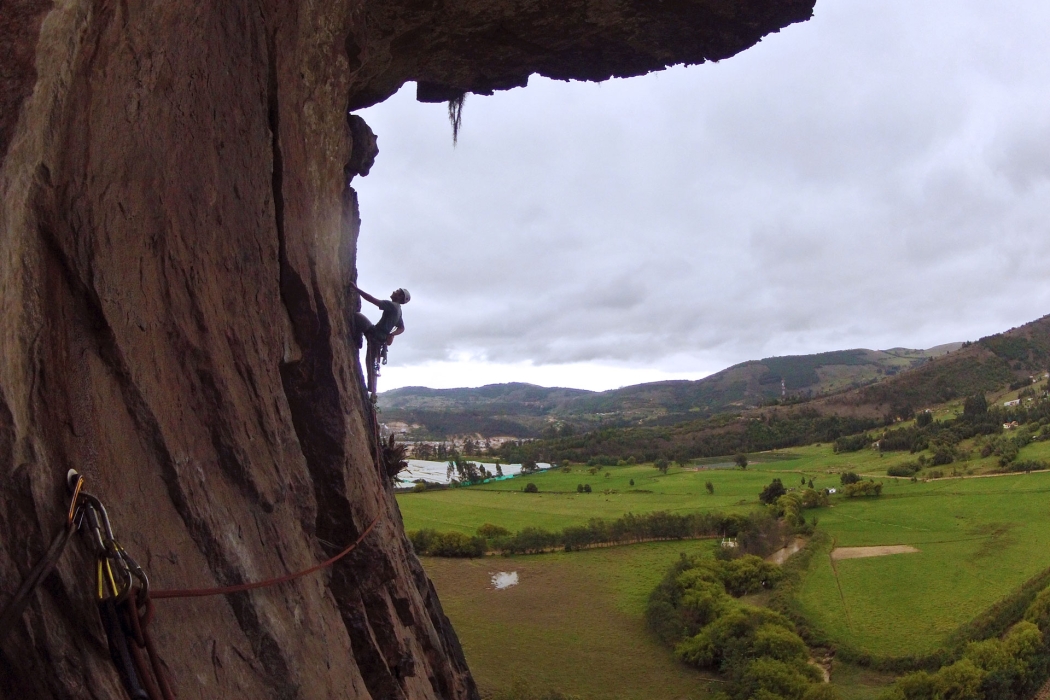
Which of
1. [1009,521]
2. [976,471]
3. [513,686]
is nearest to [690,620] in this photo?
[513,686]

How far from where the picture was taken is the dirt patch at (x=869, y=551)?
49.8 metres

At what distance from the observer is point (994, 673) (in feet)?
88.5

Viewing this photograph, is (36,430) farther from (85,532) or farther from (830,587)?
(830,587)

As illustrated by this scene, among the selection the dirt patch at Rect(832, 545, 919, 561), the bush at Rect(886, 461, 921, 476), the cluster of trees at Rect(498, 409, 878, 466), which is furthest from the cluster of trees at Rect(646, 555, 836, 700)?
the cluster of trees at Rect(498, 409, 878, 466)

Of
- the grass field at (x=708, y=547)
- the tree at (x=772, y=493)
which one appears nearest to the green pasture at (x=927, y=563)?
the grass field at (x=708, y=547)

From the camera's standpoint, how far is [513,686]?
29031 millimetres

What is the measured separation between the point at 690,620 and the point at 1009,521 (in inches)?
1200

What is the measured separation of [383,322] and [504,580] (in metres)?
44.6

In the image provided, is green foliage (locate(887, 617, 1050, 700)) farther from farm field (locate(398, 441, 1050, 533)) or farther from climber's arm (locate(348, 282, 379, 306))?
farm field (locate(398, 441, 1050, 533))

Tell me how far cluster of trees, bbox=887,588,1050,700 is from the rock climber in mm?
28614

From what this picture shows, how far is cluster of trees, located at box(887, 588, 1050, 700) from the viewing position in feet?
87.2

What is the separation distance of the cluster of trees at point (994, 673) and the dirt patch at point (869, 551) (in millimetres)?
19621

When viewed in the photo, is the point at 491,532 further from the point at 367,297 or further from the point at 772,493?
the point at 367,297

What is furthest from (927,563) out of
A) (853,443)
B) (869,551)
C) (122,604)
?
(853,443)
